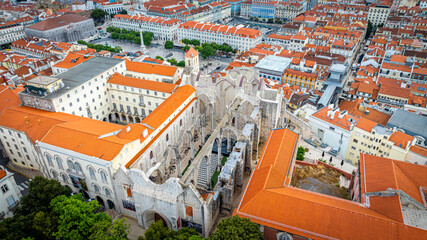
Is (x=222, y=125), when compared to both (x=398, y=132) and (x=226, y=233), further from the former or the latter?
(x=398, y=132)

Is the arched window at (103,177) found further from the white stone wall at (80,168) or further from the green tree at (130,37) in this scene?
the green tree at (130,37)

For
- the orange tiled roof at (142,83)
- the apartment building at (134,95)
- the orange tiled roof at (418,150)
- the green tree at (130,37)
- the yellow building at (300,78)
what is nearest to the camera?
the orange tiled roof at (418,150)

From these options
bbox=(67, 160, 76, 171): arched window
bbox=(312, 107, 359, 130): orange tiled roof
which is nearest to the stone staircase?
bbox=(67, 160, 76, 171): arched window

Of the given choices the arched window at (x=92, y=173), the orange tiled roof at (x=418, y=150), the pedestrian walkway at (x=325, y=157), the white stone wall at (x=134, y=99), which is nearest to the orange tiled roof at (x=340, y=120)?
the pedestrian walkway at (x=325, y=157)

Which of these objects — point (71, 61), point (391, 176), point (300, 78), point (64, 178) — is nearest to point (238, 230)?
point (391, 176)

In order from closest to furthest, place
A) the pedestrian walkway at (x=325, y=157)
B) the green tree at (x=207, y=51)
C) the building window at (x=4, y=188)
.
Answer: the building window at (x=4, y=188)
the pedestrian walkway at (x=325, y=157)
the green tree at (x=207, y=51)

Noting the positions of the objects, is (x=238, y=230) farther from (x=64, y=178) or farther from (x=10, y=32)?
(x=10, y=32)

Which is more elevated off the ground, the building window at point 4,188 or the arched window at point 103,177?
the arched window at point 103,177
